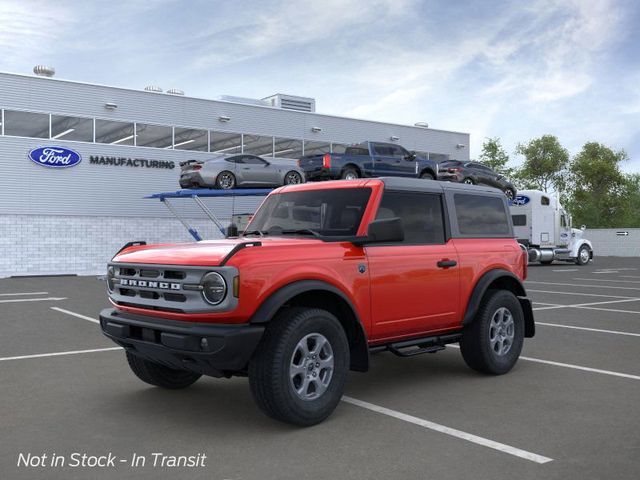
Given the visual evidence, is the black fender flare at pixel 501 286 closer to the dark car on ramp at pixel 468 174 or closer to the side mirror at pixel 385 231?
the side mirror at pixel 385 231

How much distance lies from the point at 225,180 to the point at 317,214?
1728 centimetres

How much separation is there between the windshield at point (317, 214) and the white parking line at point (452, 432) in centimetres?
148

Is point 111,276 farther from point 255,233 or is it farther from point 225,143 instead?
point 225,143

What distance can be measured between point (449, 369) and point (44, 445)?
4.18m

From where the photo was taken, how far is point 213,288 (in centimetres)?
471

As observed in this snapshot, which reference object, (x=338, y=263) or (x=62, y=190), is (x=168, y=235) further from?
(x=338, y=263)

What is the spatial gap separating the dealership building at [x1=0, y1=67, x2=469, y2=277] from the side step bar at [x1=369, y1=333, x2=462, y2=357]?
23.3m


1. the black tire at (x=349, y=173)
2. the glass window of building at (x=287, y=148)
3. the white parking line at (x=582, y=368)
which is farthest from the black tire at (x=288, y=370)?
the glass window of building at (x=287, y=148)

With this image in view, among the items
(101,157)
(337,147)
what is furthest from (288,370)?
(337,147)

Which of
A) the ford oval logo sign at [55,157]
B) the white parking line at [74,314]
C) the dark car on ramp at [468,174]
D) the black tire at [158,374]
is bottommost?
the white parking line at [74,314]

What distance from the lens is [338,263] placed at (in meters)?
5.33

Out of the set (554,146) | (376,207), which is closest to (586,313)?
(376,207)

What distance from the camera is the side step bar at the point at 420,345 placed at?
19.1 ft

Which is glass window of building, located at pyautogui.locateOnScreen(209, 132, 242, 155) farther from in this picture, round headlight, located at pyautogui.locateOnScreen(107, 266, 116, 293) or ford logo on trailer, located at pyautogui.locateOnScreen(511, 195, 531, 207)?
round headlight, located at pyautogui.locateOnScreen(107, 266, 116, 293)
